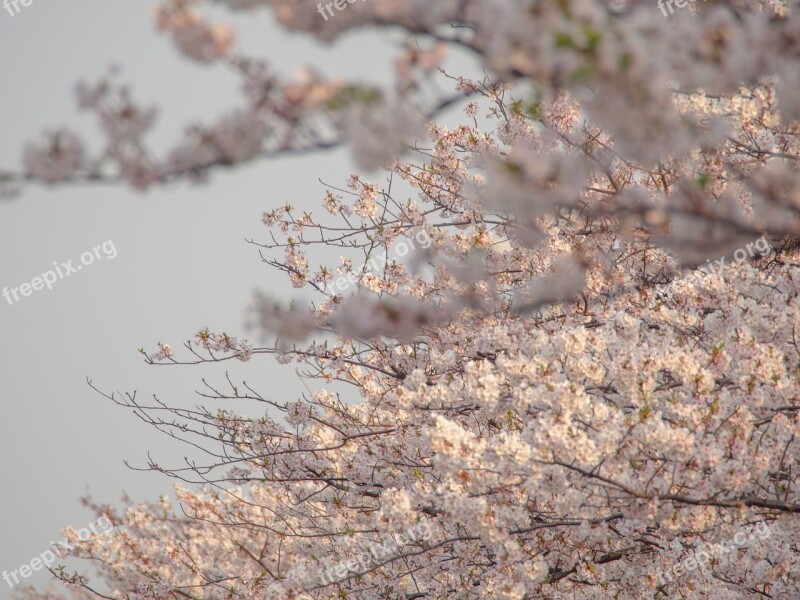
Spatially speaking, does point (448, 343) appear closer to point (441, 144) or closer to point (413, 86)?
point (441, 144)

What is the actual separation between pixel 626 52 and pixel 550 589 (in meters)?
5.20

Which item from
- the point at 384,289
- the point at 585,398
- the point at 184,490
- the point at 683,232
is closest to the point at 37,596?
the point at 184,490

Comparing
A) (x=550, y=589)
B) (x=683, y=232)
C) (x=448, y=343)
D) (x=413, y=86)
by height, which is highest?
(x=448, y=343)

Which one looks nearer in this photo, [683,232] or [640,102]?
[640,102]

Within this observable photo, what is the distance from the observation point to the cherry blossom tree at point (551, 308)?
2.49 metres

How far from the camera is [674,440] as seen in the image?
4277mm

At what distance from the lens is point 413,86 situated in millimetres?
2516

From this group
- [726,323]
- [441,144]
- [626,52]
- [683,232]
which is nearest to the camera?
[626,52]

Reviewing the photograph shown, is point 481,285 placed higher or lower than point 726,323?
higher

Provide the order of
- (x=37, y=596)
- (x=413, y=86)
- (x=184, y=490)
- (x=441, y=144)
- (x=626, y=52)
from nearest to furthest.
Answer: (x=626, y=52), (x=413, y=86), (x=441, y=144), (x=184, y=490), (x=37, y=596)

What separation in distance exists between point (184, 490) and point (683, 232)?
11495 millimetres

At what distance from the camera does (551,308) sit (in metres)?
7.23

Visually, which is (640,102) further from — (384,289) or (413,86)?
(384,289)

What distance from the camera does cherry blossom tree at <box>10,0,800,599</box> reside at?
2488mm
